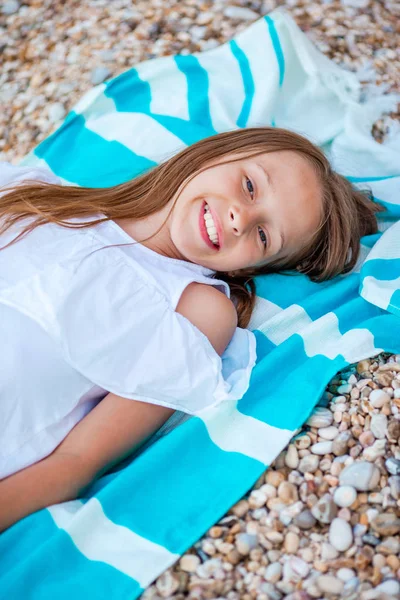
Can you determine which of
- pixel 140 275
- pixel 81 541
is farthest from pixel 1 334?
pixel 81 541

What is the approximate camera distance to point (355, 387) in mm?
1854

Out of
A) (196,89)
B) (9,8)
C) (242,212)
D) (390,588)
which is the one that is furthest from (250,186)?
(9,8)

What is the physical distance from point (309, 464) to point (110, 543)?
0.51 metres

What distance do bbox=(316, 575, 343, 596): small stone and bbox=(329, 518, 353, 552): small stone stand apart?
8cm

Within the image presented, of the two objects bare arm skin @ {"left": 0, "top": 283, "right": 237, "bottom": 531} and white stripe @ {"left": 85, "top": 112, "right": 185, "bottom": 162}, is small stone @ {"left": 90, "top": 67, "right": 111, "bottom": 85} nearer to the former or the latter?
white stripe @ {"left": 85, "top": 112, "right": 185, "bottom": 162}

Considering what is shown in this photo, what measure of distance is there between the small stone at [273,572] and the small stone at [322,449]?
0.31 meters

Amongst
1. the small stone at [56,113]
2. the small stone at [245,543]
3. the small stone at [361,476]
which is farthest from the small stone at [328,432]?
the small stone at [56,113]

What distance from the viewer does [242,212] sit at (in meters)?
1.85

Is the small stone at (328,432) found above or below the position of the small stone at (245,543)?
below

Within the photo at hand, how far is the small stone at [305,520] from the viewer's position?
1.56 metres

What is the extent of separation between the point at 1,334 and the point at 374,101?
1.92 metres

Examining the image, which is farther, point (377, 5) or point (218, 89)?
point (377, 5)

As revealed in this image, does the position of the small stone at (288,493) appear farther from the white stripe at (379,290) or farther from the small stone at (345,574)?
the white stripe at (379,290)

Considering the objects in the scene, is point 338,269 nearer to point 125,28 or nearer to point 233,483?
point 233,483
